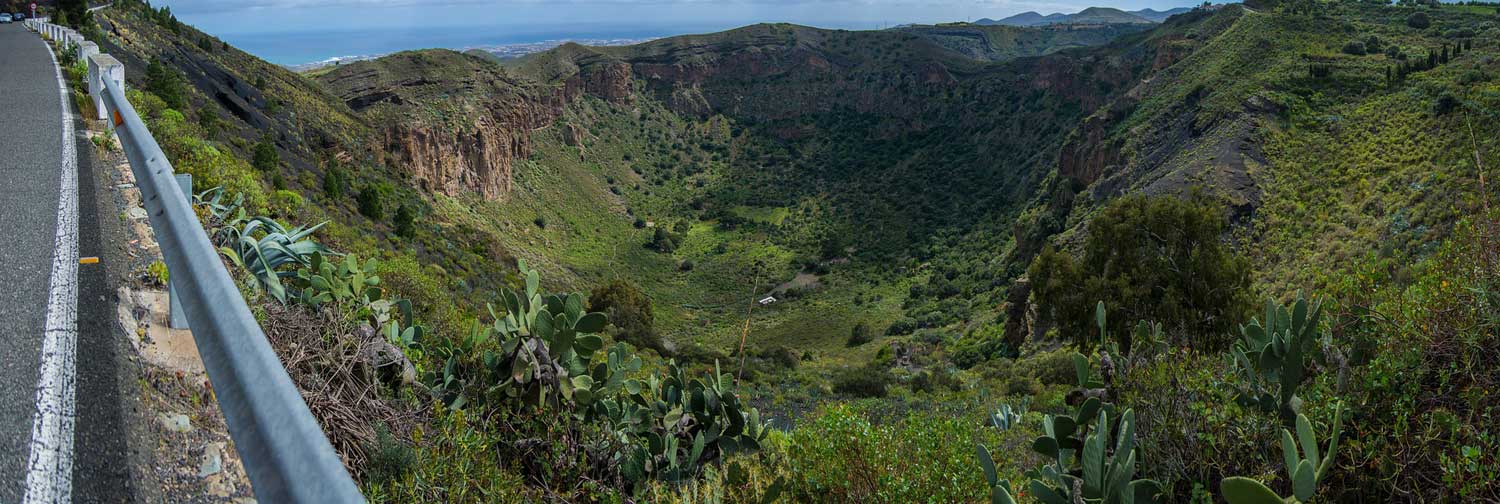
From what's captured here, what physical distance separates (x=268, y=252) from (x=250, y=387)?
2496mm

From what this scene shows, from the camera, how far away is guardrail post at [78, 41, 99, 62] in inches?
429

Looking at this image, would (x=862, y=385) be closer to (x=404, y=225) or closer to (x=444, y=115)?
(x=404, y=225)

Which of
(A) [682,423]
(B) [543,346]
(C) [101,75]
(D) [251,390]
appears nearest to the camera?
(D) [251,390]

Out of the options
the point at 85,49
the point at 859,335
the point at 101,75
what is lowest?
the point at 859,335

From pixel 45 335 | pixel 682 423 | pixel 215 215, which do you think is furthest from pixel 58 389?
pixel 682 423

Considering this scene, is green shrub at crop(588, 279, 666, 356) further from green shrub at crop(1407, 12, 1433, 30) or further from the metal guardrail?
green shrub at crop(1407, 12, 1433, 30)

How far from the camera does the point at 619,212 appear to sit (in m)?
57.8

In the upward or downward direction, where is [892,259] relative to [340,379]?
downward

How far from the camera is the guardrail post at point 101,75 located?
7.28 meters

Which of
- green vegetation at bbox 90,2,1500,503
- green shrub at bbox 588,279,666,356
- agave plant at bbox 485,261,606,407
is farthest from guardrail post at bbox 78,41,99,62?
green shrub at bbox 588,279,666,356

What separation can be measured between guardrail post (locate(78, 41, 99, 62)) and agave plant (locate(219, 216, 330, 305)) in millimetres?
9428

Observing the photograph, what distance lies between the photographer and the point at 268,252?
12.9 ft

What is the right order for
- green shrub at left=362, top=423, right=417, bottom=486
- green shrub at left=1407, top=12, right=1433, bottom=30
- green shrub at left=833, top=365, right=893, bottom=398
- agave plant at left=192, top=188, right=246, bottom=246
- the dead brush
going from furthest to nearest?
green shrub at left=1407, top=12, right=1433, bottom=30 → green shrub at left=833, top=365, right=893, bottom=398 → agave plant at left=192, top=188, right=246, bottom=246 → the dead brush → green shrub at left=362, top=423, right=417, bottom=486

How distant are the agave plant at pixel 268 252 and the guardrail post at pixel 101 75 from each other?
13.6 feet
